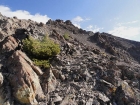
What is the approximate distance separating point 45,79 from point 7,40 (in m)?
5.19

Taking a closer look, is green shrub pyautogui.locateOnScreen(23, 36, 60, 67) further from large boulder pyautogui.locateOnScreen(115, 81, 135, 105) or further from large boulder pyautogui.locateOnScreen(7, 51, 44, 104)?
large boulder pyautogui.locateOnScreen(115, 81, 135, 105)

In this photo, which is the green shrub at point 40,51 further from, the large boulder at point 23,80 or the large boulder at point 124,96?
the large boulder at point 124,96

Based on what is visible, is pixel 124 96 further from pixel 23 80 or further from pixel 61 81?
pixel 23 80

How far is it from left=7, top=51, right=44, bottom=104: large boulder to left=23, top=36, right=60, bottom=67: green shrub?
5.69 feet

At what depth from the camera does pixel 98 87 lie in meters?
17.0

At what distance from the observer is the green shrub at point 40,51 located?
17484mm

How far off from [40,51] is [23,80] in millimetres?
4819

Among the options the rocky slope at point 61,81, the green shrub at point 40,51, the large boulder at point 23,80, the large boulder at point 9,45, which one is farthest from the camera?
the green shrub at point 40,51

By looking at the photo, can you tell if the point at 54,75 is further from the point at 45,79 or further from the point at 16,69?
the point at 16,69

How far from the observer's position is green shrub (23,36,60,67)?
17484mm

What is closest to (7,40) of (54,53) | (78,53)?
(54,53)

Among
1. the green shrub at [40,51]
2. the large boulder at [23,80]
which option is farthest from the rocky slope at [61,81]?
the green shrub at [40,51]

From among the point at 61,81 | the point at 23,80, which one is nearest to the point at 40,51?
the point at 61,81

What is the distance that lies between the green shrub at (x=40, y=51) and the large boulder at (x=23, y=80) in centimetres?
173
